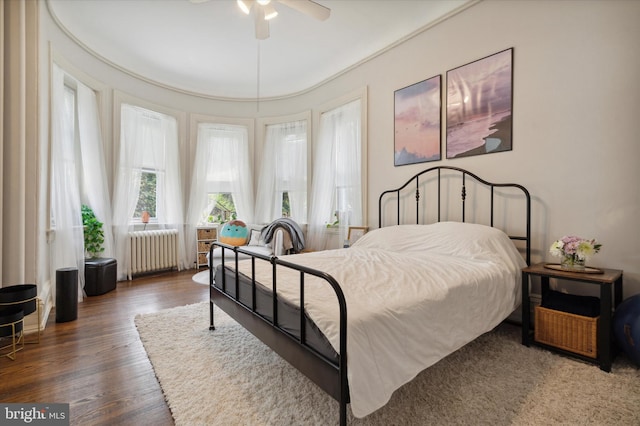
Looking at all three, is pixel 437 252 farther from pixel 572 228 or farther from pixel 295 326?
pixel 295 326

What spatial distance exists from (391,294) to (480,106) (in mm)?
2343

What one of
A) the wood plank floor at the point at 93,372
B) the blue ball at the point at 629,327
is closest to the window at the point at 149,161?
the wood plank floor at the point at 93,372

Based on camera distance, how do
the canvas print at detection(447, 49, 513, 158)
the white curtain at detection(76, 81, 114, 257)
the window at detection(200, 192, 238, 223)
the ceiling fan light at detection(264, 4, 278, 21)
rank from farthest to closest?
1. the window at detection(200, 192, 238, 223)
2. the white curtain at detection(76, 81, 114, 257)
3. the canvas print at detection(447, 49, 513, 158)
4. the ceiling fan light at detection(264, 4, 278, 21)

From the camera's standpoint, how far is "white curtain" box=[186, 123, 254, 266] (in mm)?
5102

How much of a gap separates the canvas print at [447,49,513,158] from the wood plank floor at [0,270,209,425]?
10.7 feet

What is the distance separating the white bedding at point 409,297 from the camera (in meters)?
1.23

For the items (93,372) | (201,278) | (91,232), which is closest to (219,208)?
(201,278)

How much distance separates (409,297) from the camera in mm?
1496

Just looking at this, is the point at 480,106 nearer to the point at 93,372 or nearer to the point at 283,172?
the point at 283,172

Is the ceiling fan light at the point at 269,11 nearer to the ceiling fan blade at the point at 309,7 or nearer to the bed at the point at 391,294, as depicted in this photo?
the ceiling fan blade at the point at 309,7

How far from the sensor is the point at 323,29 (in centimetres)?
345

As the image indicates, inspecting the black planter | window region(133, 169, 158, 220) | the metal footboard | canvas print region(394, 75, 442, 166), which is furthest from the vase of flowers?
window region(133, 169, 158, 220)

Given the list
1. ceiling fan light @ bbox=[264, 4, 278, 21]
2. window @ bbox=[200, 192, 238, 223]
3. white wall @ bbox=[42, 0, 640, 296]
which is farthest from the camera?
window @ bbox=[200, 192, 238, 223]

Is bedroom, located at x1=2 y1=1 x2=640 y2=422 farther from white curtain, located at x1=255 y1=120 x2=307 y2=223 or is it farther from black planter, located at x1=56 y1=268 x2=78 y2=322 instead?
white curtain, located at x1=255 y1=120 x2=307 y2=223
